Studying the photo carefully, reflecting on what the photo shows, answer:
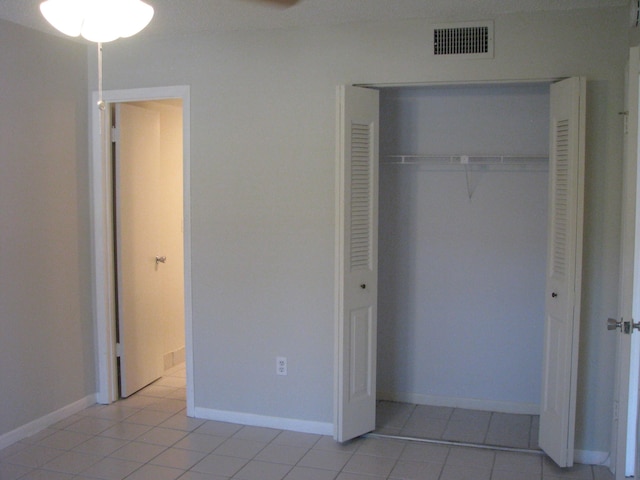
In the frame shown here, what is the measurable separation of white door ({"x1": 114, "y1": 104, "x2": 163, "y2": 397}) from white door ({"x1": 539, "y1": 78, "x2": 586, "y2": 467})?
106 inches

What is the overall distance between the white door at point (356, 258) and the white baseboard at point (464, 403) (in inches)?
28.0

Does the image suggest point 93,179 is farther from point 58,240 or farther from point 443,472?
point 443,472

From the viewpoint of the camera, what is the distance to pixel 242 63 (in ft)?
13.0

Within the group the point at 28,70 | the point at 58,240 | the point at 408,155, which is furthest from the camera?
the point at 408,155

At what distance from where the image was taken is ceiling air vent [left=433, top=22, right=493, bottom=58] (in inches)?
139

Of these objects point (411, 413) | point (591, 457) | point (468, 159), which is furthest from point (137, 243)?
point (591, 457)

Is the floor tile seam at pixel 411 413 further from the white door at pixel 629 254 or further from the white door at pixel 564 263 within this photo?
the white door at pixel 629 254

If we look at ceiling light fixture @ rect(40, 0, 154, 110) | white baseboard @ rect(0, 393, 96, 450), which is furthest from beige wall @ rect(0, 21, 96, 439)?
ceiling light fixture @ rect(40, 0, 154, 110)

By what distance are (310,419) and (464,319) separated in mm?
1219

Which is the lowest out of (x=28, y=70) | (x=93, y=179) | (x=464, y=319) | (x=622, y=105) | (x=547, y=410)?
(x=547, y=410)

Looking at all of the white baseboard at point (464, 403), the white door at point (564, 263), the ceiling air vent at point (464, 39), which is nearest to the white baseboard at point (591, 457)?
the white door at point (564, 263)

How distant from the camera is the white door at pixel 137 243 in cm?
447

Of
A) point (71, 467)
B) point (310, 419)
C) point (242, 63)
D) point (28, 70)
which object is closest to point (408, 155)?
point (242, 63)

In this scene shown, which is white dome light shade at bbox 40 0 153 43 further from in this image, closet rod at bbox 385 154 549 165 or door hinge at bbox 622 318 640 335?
closet rod at bbox 385 154 549 165
